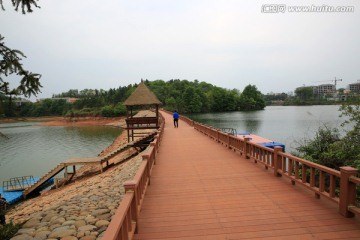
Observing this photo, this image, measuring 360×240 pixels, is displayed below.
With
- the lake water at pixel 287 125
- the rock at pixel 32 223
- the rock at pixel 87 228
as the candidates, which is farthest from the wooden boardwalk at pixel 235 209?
the lake water at pixel 287 125

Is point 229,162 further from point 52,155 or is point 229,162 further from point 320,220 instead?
point 52,155

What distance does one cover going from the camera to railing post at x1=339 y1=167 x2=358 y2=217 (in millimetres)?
4082

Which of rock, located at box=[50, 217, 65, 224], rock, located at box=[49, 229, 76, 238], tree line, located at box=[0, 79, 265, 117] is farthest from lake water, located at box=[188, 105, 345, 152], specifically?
tree line, located at box=[0, 79, 265, 117]

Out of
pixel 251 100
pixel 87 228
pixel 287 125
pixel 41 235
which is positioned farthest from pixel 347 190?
pixel 251 100

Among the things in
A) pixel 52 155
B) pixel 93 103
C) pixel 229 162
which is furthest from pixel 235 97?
pixel 229 162

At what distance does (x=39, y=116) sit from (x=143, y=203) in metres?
130

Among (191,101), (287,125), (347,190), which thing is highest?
(191,101)

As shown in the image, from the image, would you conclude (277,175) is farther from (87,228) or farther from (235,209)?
(87,228)

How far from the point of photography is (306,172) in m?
5.75

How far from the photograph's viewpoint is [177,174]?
759 centimetres

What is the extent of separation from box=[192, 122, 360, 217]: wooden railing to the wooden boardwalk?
7.3 inches

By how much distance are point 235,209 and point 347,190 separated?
1877 mm

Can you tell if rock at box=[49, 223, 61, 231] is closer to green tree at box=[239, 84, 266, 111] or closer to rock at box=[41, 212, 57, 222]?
rock at box=[41, 212, 57, 222]

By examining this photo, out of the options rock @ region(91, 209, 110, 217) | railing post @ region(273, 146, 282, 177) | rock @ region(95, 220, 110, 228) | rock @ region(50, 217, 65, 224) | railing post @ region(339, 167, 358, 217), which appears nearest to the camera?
railing post @ region(339, 167, 358, 217)
